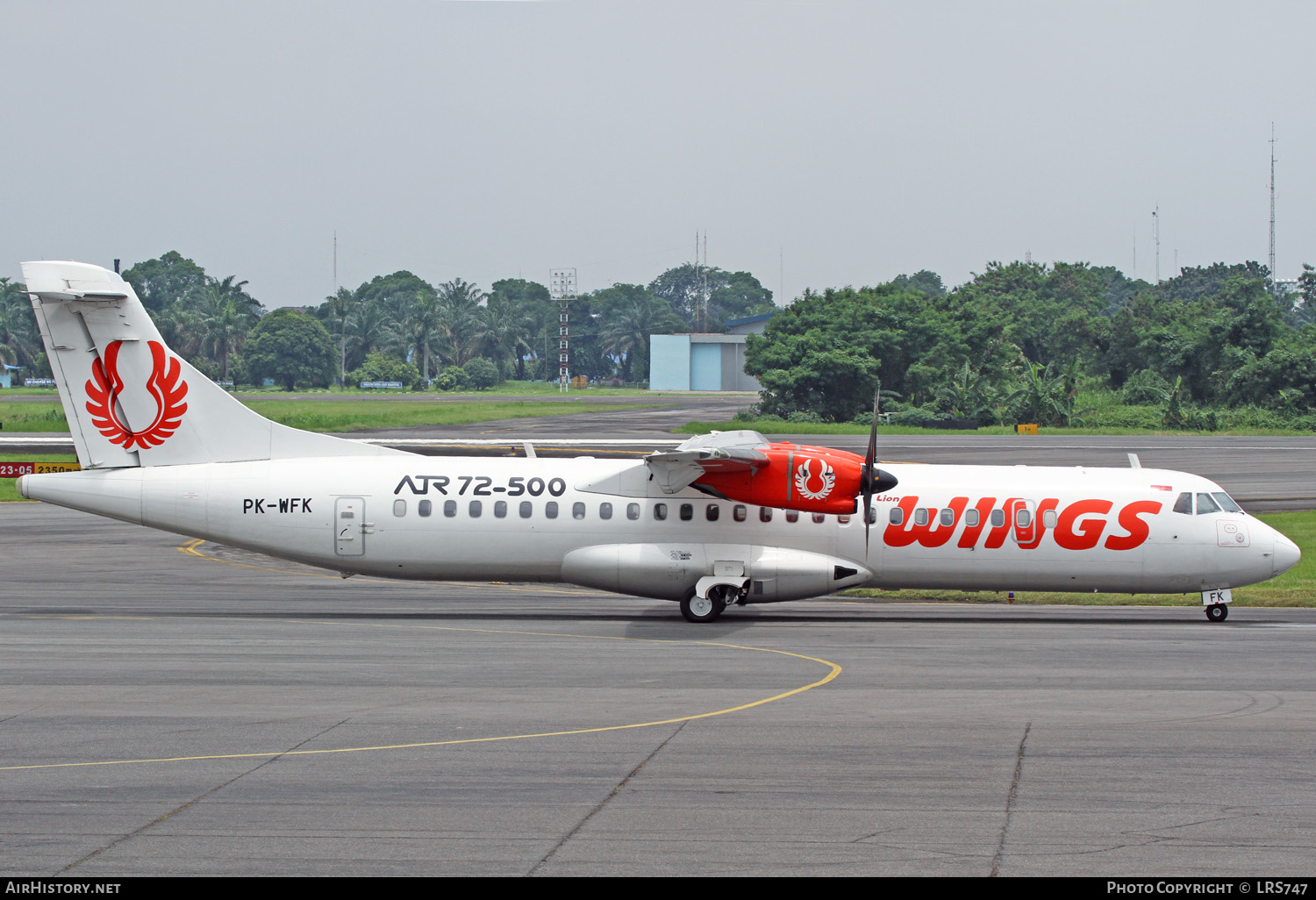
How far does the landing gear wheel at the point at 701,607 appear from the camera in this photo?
21984mm

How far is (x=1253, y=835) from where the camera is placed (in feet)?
32.4

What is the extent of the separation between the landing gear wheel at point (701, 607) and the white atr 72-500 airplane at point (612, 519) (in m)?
0.03

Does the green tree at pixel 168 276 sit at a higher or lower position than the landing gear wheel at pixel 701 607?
higher

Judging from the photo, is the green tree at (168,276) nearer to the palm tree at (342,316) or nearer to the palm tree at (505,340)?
the palm tree at (342,316)

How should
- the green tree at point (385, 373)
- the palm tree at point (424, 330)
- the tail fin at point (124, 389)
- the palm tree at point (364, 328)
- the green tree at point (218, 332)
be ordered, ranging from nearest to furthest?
the tail fin at point (124, 389)
the green tree at point (218, 332)
the green tree at point (385, 373)
the palm tree at point (424, 330)
the palm tree at point (364, 328)

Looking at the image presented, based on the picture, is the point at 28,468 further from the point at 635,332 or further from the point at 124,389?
→ the point at 635,332

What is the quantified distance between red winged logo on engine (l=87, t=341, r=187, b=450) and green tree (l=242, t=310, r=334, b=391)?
370 feet

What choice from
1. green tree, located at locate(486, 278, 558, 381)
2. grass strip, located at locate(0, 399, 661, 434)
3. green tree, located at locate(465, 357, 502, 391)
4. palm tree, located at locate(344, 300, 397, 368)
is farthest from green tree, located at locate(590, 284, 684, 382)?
grass strip, located at locate(0, 399, 661, 434)

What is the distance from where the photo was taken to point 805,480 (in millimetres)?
21141

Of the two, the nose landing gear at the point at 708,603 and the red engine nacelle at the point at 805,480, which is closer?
the red engine nacelle at the point at 805,480

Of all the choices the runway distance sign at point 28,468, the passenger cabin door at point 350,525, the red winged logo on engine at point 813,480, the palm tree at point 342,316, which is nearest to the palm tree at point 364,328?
the palm tree at point 342,316

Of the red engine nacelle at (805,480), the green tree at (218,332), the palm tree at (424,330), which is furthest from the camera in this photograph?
the palm tree at (424,330)

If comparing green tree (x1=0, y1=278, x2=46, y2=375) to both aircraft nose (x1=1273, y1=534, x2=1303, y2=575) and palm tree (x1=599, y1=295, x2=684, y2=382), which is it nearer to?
palm tree (x1=599, y1=295, x2=684, y2=382)

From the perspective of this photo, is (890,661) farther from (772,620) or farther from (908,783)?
(908,783)
